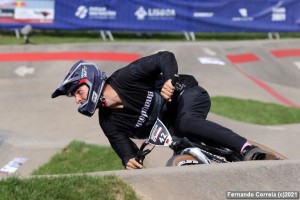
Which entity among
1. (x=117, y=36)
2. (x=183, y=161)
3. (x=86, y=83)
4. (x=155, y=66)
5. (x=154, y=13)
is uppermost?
(x=155, y=66)

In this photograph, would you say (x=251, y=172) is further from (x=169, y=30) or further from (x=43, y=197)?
(x=169, y=30)

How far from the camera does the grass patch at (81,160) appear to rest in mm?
7012

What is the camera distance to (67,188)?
3.48 meters

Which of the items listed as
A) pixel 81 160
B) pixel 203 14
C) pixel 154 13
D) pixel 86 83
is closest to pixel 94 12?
pixel 154 13

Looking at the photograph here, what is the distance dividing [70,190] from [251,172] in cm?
132

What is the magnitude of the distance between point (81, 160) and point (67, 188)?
3.96 meters

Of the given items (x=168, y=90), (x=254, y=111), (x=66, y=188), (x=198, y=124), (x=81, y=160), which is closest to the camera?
(x=66, y=188)

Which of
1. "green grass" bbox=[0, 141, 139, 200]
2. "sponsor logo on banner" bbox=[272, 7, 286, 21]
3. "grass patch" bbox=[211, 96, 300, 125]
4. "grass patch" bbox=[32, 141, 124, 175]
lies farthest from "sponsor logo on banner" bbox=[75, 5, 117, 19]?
"green grass" bbox=[0, 141, 139, 200]

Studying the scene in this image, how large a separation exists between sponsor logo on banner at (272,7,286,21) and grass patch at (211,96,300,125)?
966 cm

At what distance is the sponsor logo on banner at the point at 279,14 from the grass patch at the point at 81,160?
14214 mm

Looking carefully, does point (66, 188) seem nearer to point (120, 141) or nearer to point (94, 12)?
point (120, 141)

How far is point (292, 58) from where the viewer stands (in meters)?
16.6

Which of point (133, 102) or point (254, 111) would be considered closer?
point (133, 102)

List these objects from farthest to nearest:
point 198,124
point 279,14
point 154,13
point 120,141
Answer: point 279,14 → point 154,13 → point 120,141 → point 198,124
